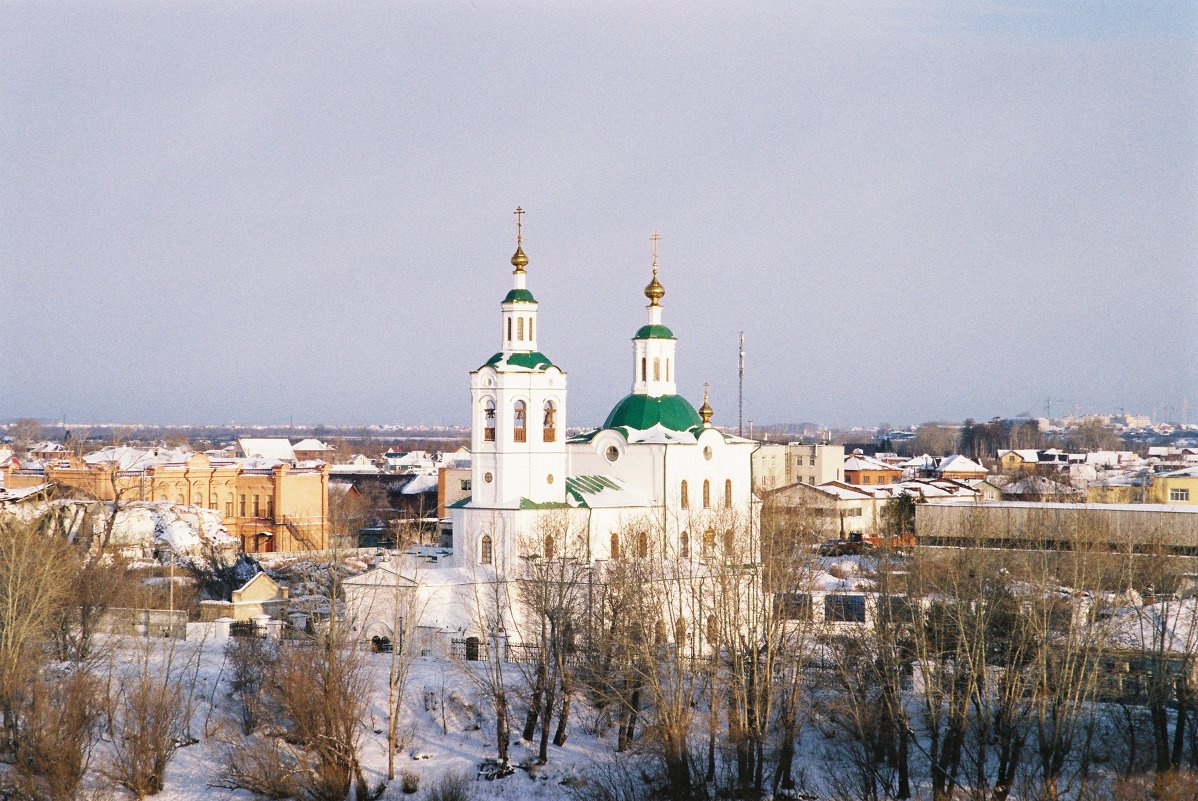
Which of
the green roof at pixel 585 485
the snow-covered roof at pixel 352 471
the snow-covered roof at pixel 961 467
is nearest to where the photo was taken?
the green roof at pixel 585 485

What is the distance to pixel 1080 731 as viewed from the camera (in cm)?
2156

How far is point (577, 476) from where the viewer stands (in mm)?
31188

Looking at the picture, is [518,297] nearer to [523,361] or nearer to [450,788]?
[523,361]

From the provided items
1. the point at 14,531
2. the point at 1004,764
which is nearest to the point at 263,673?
the point at 14,531

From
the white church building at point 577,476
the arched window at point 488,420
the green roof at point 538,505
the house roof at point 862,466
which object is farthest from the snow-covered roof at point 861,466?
the arched window at point 488,420

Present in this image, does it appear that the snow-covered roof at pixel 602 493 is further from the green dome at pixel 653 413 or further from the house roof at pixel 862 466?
the house roof at pixel 862 466

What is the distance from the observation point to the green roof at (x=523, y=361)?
29.1 m

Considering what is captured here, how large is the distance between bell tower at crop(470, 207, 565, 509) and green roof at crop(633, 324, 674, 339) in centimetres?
338

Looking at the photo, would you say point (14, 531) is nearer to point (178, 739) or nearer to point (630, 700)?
point (178, 739)

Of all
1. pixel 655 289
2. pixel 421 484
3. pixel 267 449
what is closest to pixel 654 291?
pixel 655 289

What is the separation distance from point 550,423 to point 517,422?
69 centimetres

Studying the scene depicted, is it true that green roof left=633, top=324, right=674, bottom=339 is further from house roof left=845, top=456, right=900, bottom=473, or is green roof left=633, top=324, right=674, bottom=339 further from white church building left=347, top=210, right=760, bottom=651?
house roof left=845, top=456, right=900, bottom=473

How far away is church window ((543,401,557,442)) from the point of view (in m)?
29.4

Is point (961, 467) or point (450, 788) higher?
point (961, 467)
